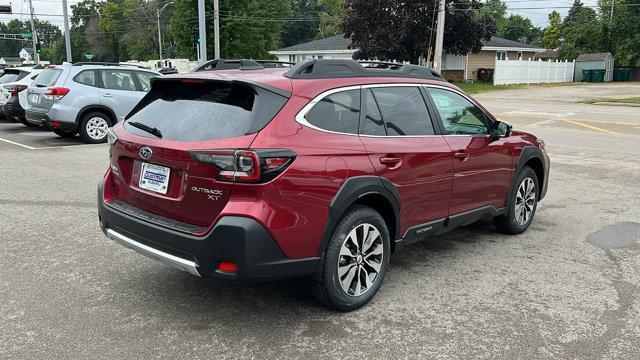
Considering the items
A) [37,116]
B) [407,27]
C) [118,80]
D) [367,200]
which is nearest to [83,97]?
[118,80]

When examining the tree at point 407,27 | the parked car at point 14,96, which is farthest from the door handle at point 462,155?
the tree at point 407,27

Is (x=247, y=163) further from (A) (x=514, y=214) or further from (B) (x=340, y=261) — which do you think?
(A) (x=514, y=214)

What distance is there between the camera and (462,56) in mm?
48688

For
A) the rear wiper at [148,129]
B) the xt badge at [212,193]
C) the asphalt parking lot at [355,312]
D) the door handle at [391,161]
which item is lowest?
the asphalt parking lot at [355,312]

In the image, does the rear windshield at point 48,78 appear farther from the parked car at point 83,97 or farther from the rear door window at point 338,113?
the rear door window at point 338,113

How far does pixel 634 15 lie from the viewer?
5378 cm

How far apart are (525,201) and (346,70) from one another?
283cm

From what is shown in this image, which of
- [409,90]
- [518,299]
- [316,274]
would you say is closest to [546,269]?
[518,299]

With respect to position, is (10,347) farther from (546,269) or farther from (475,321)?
(546,269)

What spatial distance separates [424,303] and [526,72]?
47539mm

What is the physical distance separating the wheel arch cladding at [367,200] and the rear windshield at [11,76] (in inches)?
557

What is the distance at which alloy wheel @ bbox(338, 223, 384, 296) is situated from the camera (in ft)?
12.5

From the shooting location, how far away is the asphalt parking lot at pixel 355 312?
11.2 ft

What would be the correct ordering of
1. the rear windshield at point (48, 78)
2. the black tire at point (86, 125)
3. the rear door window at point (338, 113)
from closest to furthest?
the rear door window at point (338, 113)
the rear windshield at point (48, 78)
the black tire at point (86, 125)
